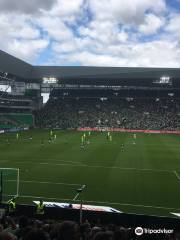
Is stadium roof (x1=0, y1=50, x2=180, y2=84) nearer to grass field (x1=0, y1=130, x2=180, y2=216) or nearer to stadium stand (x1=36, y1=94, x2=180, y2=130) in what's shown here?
stadium stand (x1=36, y1=94, x2=180, y2=130)

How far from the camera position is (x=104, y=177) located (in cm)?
3584

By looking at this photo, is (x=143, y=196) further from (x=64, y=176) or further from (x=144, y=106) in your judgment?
(x=144, y=106)

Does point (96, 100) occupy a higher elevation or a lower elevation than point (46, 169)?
higher

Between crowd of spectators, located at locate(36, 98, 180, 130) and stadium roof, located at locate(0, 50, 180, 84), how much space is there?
13832 millimetres

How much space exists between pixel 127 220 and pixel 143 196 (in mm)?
10085

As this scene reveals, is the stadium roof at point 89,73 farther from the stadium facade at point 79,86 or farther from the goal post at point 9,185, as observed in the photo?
the goal post at point 9,185

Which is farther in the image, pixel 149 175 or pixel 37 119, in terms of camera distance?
pixel 37 119

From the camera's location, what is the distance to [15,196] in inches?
1110

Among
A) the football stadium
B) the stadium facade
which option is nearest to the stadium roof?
the stadium facade

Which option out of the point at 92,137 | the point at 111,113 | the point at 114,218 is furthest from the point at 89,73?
the point at 114,218

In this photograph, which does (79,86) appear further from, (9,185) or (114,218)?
(114,218)

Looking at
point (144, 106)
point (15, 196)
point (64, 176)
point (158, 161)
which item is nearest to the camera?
point (15, 196)

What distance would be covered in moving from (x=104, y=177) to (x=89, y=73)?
88.3 meters

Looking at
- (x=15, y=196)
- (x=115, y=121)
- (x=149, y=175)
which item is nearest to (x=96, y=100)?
(x=115, y=121)
